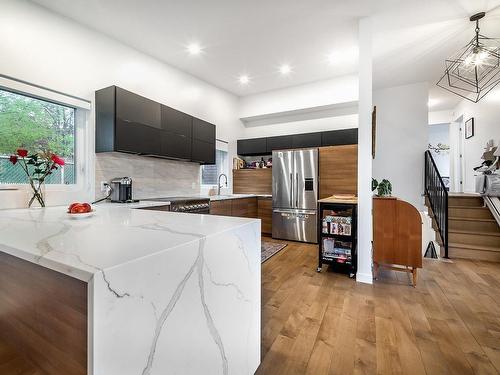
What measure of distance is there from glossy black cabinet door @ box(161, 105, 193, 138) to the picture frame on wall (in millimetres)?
6195

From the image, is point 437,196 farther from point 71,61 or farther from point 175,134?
point 71,61

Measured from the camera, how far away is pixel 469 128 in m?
5.54

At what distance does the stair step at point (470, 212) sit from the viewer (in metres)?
3.92

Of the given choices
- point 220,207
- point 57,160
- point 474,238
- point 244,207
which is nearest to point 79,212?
point 57,160

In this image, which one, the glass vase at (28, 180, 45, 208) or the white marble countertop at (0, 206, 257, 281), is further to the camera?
the glass vase at (28, 180, 45, 208)

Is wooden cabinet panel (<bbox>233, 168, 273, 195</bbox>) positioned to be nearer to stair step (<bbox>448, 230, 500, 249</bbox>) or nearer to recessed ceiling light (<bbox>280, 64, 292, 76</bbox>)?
recessed ceiling light (<bbox>280, 64, 292, 76</bbox>)

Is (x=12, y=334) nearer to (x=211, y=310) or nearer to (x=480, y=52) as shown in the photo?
(x=211, y=310)

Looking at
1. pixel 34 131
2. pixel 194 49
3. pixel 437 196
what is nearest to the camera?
pixel 34 131

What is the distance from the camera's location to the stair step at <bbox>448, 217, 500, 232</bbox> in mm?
3707

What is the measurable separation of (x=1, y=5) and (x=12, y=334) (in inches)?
117

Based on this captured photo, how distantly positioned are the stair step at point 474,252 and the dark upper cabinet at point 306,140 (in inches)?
106

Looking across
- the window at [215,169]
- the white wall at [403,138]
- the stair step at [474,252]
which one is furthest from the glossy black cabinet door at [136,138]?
the stair step at [474,252]

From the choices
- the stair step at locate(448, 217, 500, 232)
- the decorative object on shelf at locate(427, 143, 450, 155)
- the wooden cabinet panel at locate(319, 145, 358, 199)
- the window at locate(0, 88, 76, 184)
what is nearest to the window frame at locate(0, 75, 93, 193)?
the window at locate(0, 88, 76, 184)

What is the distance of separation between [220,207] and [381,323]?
8.68 feet
